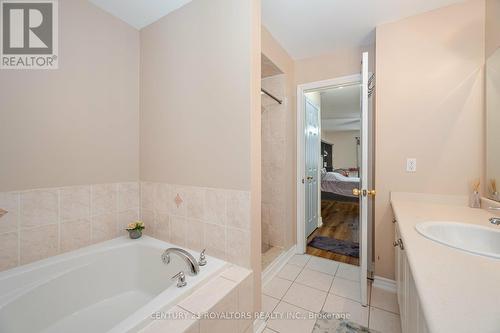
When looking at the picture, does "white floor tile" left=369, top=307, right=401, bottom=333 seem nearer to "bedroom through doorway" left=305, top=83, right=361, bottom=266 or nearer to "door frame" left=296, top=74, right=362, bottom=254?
"bedroom through doorway" left=305, top=83, right=361, bottom=266

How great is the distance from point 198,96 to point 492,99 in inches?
83.6

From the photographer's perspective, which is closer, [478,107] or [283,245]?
[478,107]

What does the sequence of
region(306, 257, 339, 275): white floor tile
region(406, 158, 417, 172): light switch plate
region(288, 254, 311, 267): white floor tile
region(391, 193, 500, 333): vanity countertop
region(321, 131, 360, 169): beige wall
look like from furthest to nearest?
region(321, 131, 360, 169): beige wall
region(288, 254, 311, 267): white floor tile
region(306, 257, 339, 275): white floor tile
region(406, 158, 417, 172): light switch plate
region(391, 193, 500, 333): vanity countertop

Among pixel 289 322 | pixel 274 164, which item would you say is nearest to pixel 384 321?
pixel 289 322

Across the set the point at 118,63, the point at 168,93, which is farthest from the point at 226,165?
the point at 118,63

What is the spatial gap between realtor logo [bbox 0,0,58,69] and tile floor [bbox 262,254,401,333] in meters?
2.49

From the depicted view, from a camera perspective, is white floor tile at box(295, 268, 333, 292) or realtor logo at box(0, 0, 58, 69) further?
white floor tile at box(295, 268, 333, 292)

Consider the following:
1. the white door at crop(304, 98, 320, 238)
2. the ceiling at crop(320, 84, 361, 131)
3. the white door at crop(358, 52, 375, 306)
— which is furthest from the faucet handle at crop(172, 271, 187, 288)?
the ceiling at crop(320, 84, 361, 131)

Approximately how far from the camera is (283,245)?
7.95 ft

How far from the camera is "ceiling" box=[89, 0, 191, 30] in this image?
1.58m

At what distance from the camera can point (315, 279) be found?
79.7 inches

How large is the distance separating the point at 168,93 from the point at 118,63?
566 millimetres

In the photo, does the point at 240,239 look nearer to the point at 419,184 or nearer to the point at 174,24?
the point at 419,184

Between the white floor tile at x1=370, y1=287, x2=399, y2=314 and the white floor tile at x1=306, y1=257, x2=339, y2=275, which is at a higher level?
the white floor tile at x1=306, y1=257, x2=339, y2=275
